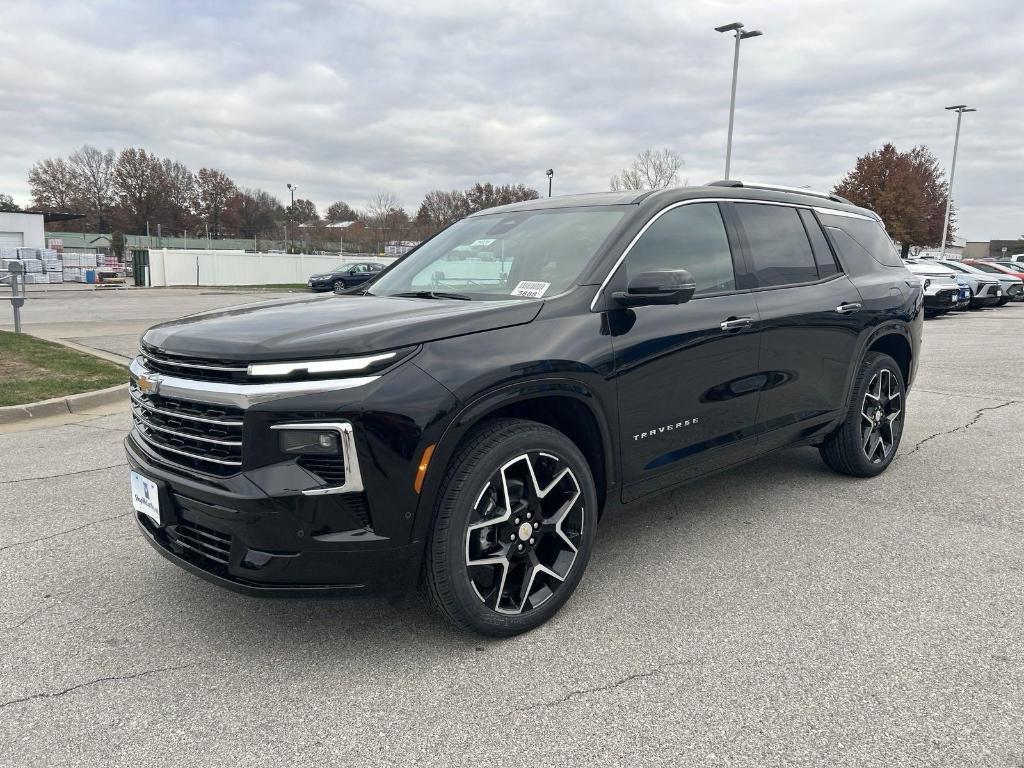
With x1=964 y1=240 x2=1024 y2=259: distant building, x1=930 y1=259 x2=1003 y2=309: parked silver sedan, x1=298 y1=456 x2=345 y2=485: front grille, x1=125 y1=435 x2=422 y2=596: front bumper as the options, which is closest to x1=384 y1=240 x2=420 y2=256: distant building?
x1=930 y1=259 x2=1003 y2=309: parked silver sedan

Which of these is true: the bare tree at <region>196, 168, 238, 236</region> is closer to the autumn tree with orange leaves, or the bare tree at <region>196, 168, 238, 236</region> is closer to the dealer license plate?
the autumn tree with orange leaves

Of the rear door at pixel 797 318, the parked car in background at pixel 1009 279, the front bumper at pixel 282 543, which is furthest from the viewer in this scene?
Result: the parked car in background at pixel 1009 279

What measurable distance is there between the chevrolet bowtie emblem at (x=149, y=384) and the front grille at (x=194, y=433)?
0.03 metres

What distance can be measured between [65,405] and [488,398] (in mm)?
6407

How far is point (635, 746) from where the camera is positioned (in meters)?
2.36

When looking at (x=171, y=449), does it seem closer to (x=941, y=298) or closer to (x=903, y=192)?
(x=941, y=298)

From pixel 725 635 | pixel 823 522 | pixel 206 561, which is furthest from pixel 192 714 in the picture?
pixel 823 522

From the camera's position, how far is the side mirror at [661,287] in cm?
314

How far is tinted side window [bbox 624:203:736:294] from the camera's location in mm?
3578

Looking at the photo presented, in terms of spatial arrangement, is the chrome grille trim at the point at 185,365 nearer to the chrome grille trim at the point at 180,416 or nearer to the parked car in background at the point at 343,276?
Answer: the chrome grille trim at the point at 180,416

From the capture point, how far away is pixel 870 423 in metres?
5.09

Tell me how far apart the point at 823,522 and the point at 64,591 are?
3.95 metres

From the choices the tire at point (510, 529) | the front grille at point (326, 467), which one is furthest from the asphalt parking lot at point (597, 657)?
the front grille at point (326, 467)

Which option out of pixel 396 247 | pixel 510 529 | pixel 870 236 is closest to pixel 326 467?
pixel 510 529
